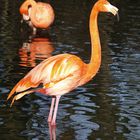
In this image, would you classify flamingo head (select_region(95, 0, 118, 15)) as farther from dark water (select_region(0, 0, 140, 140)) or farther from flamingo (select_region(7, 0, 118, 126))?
dark water (select_region(0, 0, 140, 140))

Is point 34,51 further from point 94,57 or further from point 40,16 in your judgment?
point 94,57

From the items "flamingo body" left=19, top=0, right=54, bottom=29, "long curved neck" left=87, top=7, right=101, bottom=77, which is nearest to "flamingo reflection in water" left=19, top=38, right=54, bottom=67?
"flamingo body" left=19, top=0, right=54, bottom=29

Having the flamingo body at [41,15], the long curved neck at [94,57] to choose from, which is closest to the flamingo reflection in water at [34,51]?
the flamingo body at [41,15]

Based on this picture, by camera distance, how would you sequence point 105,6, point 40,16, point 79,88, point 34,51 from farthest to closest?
point 40,16, point 34,51, point 79,88, point 105,6

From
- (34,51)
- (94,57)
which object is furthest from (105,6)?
(34,51)

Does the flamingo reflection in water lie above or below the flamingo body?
below

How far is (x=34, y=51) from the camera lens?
41.8ft

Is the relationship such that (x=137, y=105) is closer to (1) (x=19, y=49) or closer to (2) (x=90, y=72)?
(2) (x=90, y=72)

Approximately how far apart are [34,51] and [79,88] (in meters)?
3.53

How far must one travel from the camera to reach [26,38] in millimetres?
14797

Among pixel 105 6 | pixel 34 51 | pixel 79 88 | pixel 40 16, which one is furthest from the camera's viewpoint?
pixel 40 16

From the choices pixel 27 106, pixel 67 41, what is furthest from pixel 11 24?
pixel 27 106

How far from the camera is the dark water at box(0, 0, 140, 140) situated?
23.3 feet

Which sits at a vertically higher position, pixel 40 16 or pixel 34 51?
pixel 40 16
